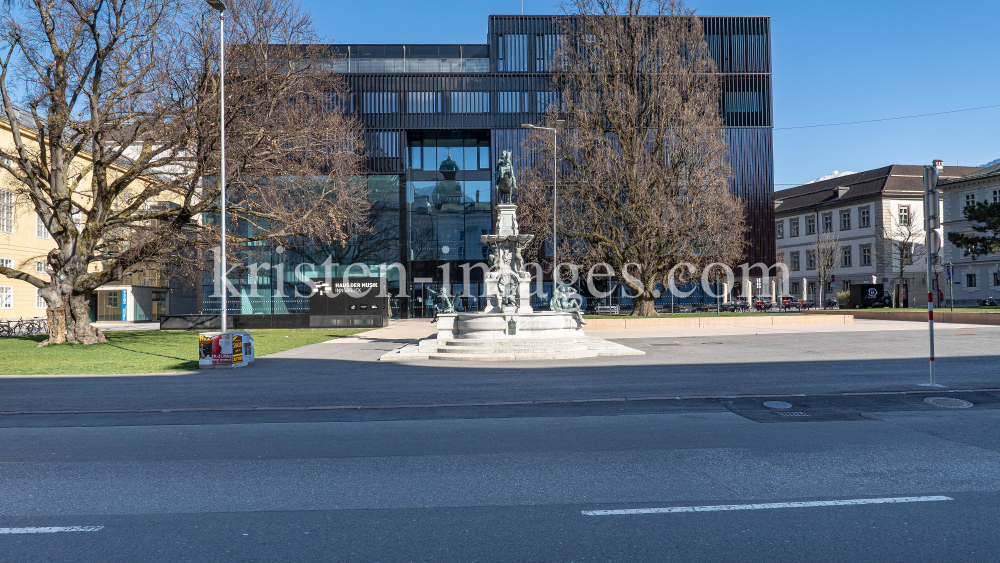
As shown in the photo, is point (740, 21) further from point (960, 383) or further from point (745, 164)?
point (960, 383)

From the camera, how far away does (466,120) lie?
2199 inches

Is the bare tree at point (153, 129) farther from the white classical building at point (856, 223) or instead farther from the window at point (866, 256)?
the window at point (866, 256)

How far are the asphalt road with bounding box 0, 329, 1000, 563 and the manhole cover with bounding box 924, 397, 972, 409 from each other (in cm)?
17

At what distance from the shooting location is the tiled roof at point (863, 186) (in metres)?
65.4

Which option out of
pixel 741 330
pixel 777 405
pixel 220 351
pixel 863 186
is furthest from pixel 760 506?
pixel 863 186

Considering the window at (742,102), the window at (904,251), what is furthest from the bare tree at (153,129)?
the window at (904,251)

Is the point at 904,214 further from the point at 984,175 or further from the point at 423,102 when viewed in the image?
the point at 423,102

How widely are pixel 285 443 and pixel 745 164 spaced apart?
5736cm

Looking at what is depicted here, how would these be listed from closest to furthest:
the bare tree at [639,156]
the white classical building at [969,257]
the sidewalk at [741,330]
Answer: the sidewalk at [741,330], the bare tree at [639,156], the white classical building at [969,257]

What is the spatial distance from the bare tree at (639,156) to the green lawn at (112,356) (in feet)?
61.0

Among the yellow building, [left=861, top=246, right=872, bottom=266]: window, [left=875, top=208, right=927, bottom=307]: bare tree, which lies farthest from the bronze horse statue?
[left=861, top=246, right=872, bottom=266]: window

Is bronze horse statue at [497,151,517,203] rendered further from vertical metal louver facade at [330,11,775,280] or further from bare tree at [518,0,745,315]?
vertical metal louver facade at [330,11,775,280]

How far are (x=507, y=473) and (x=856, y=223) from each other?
73772mm

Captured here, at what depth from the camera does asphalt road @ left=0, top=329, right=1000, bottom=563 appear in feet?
13.4
